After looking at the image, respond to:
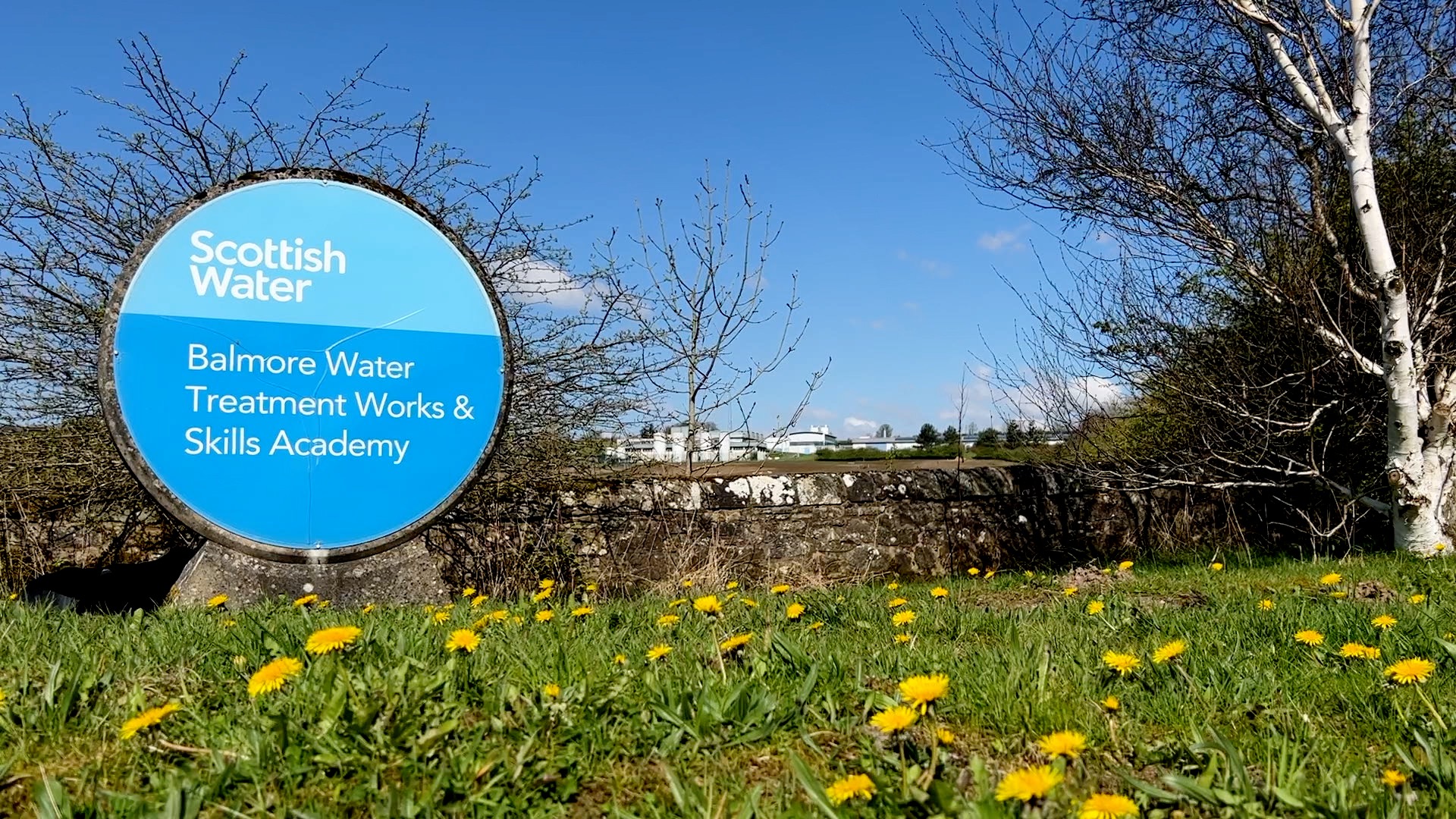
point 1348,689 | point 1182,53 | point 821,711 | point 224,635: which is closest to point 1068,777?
point 821,711

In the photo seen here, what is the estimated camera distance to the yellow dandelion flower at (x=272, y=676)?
6.04ft

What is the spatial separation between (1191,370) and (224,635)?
8289 mm

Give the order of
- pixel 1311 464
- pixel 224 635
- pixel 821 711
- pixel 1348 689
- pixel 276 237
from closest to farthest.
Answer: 1. pixel 821 711
2. pixel 1348 689
3. pixel 224 635
4. pixel 276 237
5. pixel 1311 464

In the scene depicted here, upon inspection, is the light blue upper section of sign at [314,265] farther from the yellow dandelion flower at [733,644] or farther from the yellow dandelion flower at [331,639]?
the yellow dandelion flower at [733,644]

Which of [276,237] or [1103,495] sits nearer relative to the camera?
[276,237]

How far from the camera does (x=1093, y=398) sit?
31.1 ft

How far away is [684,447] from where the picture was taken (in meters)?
7.86

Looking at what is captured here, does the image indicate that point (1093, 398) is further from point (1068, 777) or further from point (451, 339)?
point (1068, 777)

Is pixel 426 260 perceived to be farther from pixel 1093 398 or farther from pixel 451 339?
pixel 1093 398

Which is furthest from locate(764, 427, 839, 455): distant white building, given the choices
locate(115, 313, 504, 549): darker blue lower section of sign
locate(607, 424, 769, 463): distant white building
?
locate(115, 313, 504, 549): darker blue lower section of sign

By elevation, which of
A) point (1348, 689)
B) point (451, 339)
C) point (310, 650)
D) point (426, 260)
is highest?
point (426, 260)

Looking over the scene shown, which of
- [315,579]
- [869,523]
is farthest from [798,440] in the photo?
[315,579]

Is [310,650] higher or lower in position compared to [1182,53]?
lower

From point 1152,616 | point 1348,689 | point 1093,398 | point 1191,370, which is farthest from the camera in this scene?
point 1093,398
